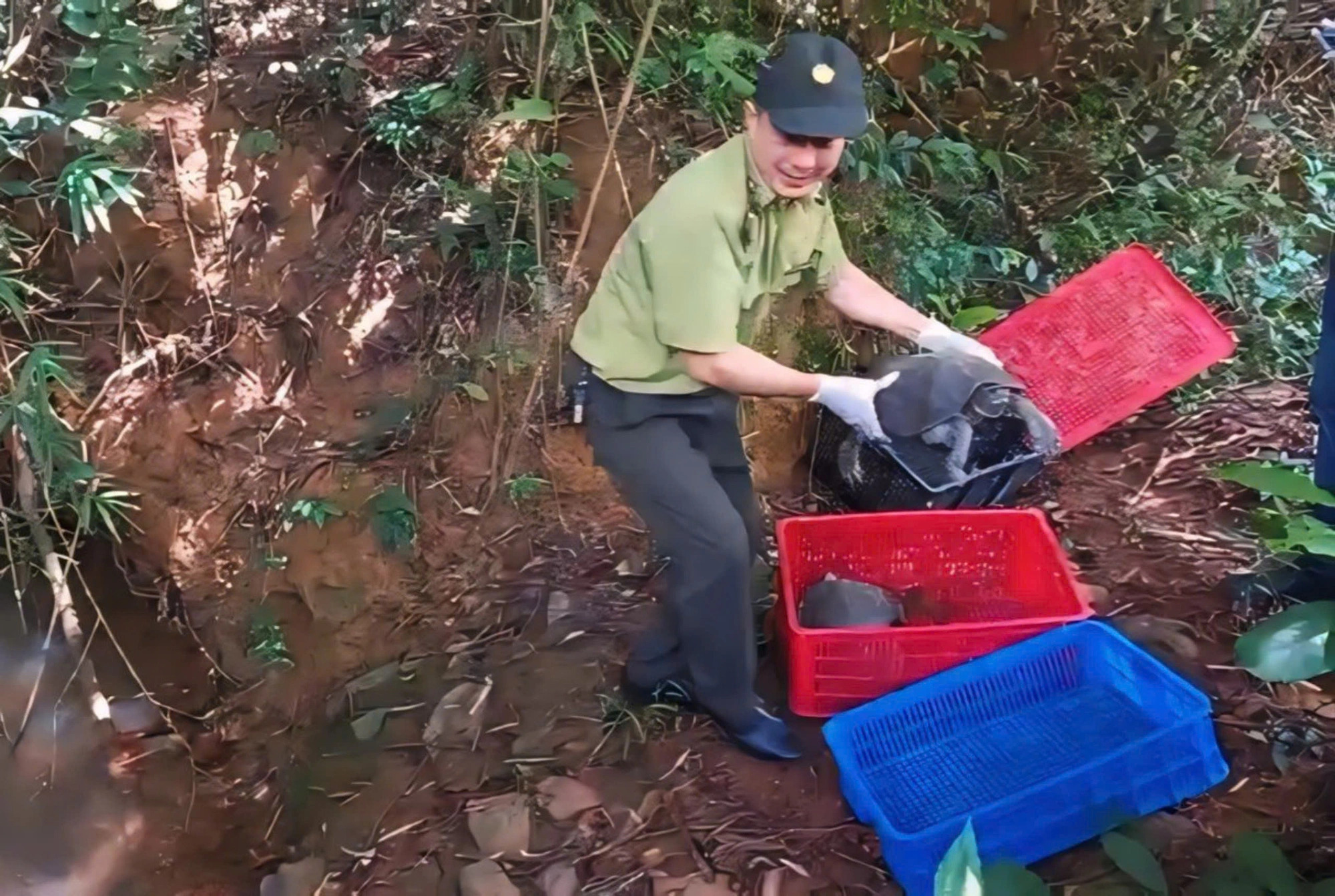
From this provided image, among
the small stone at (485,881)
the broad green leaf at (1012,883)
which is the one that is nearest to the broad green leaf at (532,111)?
the small stone at (485,881)

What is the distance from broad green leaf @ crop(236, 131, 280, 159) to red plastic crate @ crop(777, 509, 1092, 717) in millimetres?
1923

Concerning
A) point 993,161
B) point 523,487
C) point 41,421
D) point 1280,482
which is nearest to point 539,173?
point 523,487

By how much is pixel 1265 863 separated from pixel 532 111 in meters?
2.29

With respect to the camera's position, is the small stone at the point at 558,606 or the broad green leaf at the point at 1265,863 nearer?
the broad green leaf at the point at 1265,863

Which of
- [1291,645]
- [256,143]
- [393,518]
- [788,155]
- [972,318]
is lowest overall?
[393,518]

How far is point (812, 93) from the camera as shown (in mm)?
1847

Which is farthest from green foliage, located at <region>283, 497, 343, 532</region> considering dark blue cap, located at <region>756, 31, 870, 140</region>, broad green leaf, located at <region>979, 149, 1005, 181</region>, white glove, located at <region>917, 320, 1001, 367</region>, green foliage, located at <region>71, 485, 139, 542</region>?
broad green leaf, located at <region>979, 149, 1005, 181</region>

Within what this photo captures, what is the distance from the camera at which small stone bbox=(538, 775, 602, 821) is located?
93.1 inches

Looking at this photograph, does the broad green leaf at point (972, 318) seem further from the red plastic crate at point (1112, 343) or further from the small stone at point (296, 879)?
the small stone at point (296, 879)

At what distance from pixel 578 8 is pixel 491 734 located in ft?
6.16

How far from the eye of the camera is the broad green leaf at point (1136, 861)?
74.9 inches

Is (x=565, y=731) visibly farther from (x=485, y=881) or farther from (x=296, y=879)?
(x=296, y=879)

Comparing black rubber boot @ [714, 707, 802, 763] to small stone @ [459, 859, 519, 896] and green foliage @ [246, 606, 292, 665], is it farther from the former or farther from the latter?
green foliage @ [246, 606, 292, 665]

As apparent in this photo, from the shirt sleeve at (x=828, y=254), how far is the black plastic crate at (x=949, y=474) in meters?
0.50
